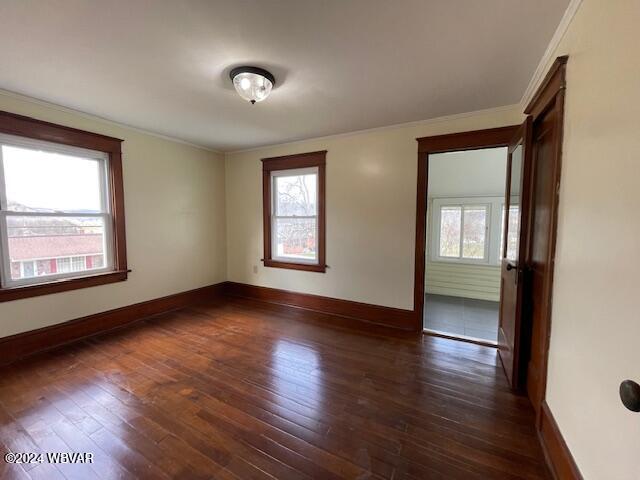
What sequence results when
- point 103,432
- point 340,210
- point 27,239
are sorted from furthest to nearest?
1. point 340,210
2. point 27,239
3. point 103,432

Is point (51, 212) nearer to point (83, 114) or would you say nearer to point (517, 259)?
point (83, 114)

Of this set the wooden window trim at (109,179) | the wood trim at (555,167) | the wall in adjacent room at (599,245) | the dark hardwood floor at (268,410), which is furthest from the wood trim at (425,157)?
the wooden window trim at (109,179)

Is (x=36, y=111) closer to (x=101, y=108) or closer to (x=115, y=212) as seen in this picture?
(x=101, y=108)

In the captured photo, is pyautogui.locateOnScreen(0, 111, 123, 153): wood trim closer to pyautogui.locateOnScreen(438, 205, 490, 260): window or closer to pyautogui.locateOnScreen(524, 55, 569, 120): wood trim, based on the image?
pyautogui.locateOnScreen(524, 55, 569, 120): wood trim

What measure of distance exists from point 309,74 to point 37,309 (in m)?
3.34

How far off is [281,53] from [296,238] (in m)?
2.62

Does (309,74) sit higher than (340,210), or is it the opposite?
(309,74)

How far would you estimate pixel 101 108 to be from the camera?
2.74 meters

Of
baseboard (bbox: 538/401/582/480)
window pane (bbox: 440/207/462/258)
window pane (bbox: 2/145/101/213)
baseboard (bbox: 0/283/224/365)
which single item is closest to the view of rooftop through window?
window pane (bbox: 2/145/101/213)

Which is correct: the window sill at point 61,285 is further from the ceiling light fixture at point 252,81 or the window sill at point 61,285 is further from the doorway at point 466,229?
the doorway at point 466,229

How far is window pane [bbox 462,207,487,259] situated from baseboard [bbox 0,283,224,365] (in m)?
4.72

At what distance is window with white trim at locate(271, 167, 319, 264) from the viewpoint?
12.9ft

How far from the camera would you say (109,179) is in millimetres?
3166

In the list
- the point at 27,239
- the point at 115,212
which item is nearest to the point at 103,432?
the point at 27,239
